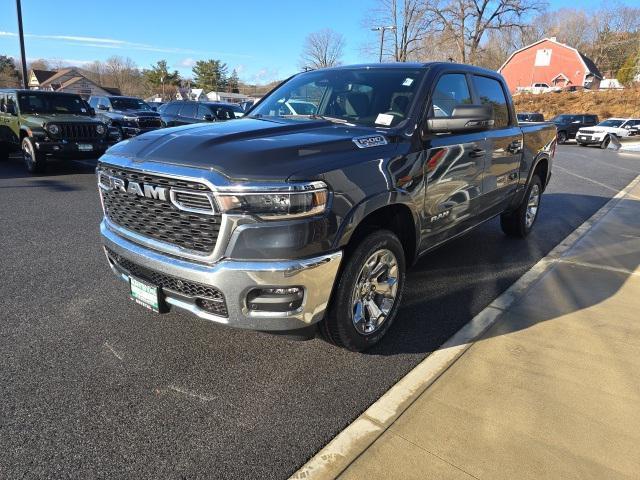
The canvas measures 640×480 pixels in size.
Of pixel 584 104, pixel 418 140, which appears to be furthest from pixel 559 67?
pixel 418 140

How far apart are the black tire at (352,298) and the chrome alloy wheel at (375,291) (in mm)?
10

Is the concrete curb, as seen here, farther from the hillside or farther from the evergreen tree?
the evergreen tree

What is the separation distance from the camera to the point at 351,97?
146 inches

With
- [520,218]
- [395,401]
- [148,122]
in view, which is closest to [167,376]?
[395,401]

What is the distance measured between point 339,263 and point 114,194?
156 centimetres

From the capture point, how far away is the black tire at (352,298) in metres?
2.75

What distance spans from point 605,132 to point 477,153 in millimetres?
25482

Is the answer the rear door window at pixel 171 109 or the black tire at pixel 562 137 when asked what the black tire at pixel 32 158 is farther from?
the black tire at pixel 562 137

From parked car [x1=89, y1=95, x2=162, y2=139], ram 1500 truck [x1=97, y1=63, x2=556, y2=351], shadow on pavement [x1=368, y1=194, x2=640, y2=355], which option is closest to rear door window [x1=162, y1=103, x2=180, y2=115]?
parked car [x1=89, y1=95, x2=162, y2=139]

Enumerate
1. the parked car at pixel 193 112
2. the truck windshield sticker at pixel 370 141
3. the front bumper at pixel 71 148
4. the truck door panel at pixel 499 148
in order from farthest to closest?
1. the parked car at pixel 193 112
2. the front bumper at pixel 71 148
3. the truck door panel at pixel 499 148
4. the truck windshield sticker at pixel 370 141

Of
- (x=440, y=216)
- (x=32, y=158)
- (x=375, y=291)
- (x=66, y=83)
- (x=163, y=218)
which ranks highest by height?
(x=66, y=83)

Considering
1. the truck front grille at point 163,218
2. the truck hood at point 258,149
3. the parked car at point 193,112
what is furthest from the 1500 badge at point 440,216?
the parked car at point 193,112

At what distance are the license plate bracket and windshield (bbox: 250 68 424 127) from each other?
1822 mm

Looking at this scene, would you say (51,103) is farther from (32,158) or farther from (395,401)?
(395,401)
